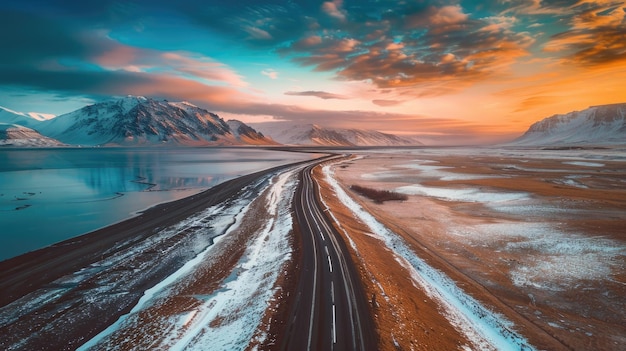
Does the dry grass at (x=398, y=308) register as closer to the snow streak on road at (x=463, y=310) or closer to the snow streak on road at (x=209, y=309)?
the snow streak on road at (x=463, y=310)

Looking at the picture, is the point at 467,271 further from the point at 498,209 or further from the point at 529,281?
the point at 498,209

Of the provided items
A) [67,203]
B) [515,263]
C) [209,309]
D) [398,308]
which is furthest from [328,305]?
[67,203]

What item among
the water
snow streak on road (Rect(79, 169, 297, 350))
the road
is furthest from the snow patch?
the water

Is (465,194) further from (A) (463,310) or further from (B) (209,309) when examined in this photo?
(B) (209,309)

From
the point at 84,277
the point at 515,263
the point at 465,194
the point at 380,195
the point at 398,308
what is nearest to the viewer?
the point at 398,308

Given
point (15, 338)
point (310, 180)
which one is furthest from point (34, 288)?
point (310, 180)

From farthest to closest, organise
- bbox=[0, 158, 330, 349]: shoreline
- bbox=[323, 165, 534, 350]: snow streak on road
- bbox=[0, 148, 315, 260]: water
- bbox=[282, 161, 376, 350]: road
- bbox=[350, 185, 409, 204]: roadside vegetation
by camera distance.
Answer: bbox=[350, 185, 409, 204]: roadside vegetation, bbox=[0, 148, 315, 260]: water, bbox=[0, 158, 330, 349]: shoreline, bbox=[323, 165, 534, 350]: snow streak on road, bbox=[282, 161, 376, 350]: road

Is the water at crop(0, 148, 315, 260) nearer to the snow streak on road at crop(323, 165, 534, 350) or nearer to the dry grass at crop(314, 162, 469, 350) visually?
the dry grass at crop(314, 162, 469, 350)

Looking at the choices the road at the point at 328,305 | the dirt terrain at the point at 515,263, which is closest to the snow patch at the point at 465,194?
the dirt terrain at the point at 515,263
